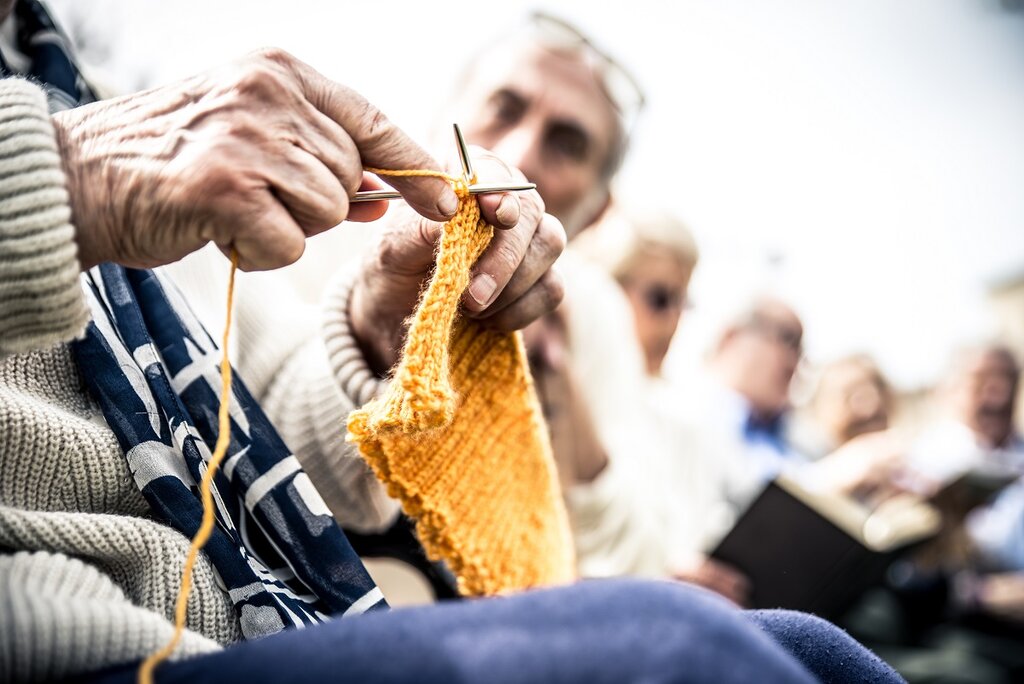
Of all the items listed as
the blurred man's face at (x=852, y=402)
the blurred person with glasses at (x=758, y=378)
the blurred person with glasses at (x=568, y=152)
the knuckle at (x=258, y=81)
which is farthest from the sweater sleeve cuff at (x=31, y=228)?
the blurred man's face at (x=852, y=402)

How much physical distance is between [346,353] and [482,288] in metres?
0.20

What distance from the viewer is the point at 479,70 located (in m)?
1.39

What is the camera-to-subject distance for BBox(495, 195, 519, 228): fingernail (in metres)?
0.63

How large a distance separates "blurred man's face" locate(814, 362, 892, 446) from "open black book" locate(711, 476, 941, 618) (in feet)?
5.12

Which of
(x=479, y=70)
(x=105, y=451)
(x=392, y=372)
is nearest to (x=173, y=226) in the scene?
(x=105, y=451)

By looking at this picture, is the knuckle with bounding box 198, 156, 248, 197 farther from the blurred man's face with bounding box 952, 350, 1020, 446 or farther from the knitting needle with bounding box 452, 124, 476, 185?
the blurred man's face with bounding box 952, 350, 1020, 446

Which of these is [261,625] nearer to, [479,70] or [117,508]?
[117,508]

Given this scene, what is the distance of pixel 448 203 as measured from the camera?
0.58m

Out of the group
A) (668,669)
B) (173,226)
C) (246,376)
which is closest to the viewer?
(668,669)

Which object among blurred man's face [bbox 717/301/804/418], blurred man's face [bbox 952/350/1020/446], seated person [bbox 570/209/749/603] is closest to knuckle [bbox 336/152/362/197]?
seated person [bbox 570/209/749/603]

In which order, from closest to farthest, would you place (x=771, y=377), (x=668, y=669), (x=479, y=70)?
1. (x=668, y=669)
2. (x=479, y=70)
3. (x=771, y=377)

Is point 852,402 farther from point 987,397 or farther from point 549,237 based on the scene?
point 549,237

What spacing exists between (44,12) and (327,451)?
0.54 m

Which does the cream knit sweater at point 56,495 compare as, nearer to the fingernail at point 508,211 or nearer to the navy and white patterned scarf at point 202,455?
the navy and white patterned scarf at point 202,455
